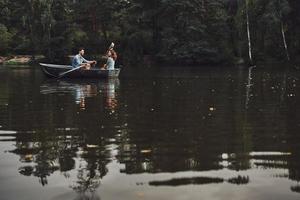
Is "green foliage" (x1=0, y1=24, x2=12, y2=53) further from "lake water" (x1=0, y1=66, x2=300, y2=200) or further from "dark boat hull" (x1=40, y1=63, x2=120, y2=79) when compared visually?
"lake water" (x1=0, y1=66, x2=300, y2=200)

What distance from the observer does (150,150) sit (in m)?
9.31

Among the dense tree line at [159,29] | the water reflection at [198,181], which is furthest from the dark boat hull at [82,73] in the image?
the dense tree line at [159,29]

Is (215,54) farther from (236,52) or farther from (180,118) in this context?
(180,118)

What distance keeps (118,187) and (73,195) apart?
0.65m

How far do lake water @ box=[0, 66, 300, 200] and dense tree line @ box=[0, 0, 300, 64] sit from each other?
39.5 meters

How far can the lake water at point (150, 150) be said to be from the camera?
689 centimetres

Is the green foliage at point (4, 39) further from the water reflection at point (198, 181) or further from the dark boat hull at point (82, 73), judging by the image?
the water reflection at point (198, 181)

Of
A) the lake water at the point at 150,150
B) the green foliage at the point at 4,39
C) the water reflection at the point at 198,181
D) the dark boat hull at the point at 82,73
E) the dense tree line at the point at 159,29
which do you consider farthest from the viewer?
the green foliage at the point at 4,39

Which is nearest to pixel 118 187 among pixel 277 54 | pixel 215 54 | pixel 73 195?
pixel 73 195

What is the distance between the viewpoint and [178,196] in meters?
6.55

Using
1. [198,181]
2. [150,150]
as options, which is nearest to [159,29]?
[150,150]

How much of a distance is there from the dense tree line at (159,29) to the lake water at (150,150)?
3948cm

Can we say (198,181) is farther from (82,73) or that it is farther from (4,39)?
(4,39)

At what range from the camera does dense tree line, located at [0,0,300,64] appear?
183 feet
